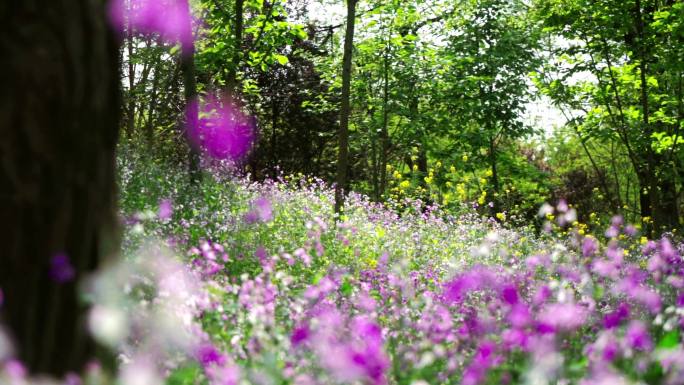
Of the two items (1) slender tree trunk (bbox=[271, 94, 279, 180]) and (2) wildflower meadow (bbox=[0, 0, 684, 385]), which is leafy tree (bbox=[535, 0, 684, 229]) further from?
(1) slender tree trunk (bbox=[271, 94, 279, 180])

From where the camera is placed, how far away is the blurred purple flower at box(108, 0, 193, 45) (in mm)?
2285

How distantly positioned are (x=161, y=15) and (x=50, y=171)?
12.3 m

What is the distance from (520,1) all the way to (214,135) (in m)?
9.52

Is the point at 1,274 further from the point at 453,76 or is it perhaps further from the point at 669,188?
the point at 669,188

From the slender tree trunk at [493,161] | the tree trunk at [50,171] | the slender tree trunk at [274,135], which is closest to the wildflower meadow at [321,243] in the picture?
the tree trunk at [50,171]


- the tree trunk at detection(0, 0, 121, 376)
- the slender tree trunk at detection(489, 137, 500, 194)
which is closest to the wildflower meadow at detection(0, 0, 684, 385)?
the tree trunk at detection(0, 0, 121, 376)

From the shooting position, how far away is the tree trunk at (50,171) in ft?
5.67

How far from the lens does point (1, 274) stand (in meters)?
1.74

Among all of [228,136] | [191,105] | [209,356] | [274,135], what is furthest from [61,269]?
[274,135]

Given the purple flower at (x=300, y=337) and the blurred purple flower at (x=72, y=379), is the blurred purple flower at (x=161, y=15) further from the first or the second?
the purple flower at (x=300, y=337)

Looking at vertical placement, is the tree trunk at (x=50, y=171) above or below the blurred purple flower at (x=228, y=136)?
above

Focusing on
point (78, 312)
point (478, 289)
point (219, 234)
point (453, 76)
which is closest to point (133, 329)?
point (78, 312)

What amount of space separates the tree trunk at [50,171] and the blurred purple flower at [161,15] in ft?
0.89

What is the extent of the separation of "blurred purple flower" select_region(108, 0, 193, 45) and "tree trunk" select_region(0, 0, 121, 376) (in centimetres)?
27
